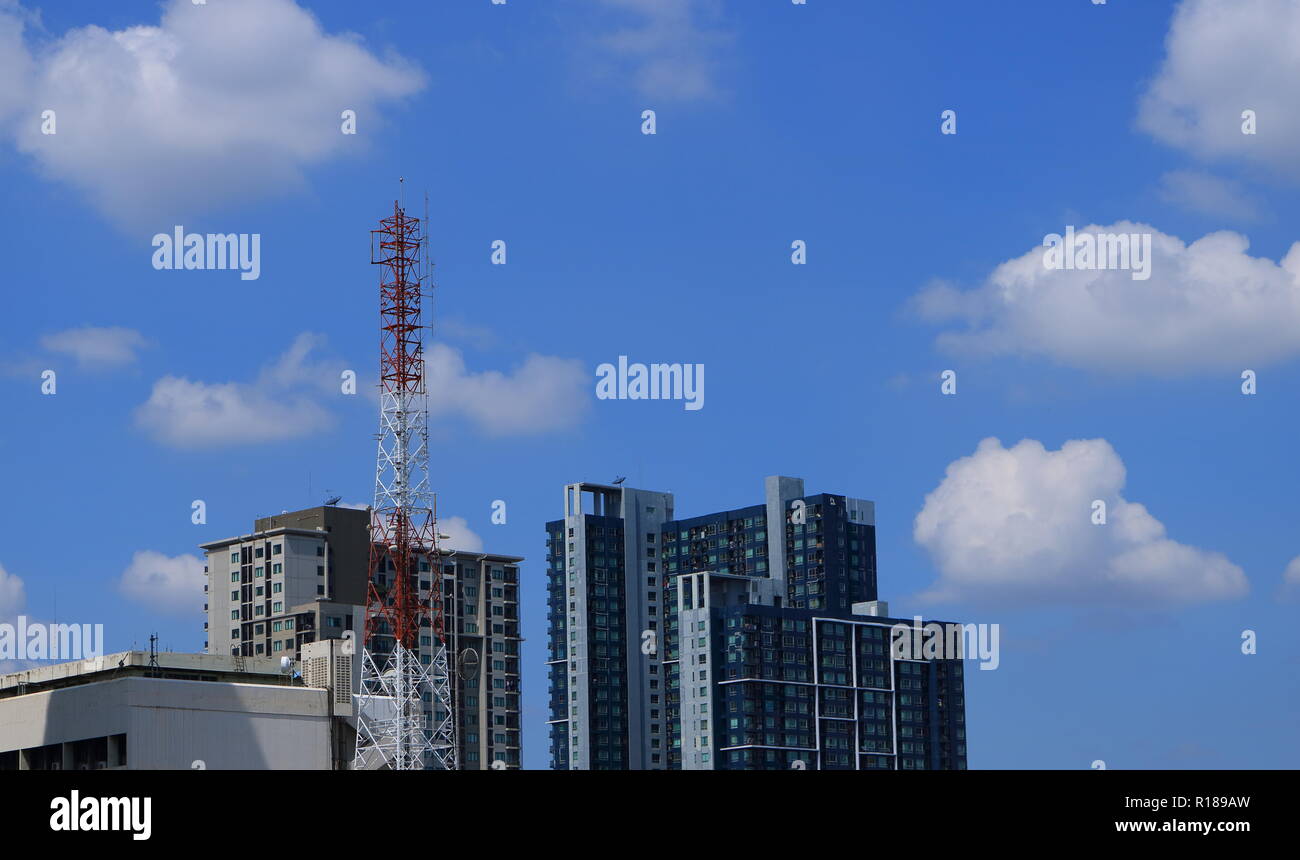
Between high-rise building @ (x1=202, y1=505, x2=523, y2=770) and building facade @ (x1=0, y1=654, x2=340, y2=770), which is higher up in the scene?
high-rise building @ (x1=202, y1=505, x2=523, y2=770)

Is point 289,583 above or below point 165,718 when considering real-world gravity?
above

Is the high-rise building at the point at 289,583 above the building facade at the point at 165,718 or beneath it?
above

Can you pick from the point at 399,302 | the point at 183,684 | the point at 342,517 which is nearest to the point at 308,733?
the point at 183,684

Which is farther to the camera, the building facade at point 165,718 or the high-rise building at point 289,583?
the high-rise building at point 289,583

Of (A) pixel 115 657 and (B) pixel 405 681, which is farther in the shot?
(B) pixel 405 681

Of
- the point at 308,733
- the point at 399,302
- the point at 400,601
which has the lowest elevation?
the point at 308,733

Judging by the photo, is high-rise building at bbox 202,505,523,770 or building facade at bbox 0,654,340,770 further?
high-rise building at bbox 202,505,523,770

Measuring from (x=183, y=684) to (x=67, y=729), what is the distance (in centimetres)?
710

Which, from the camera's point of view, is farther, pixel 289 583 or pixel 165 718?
pixel 289 583

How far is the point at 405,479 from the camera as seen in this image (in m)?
116
